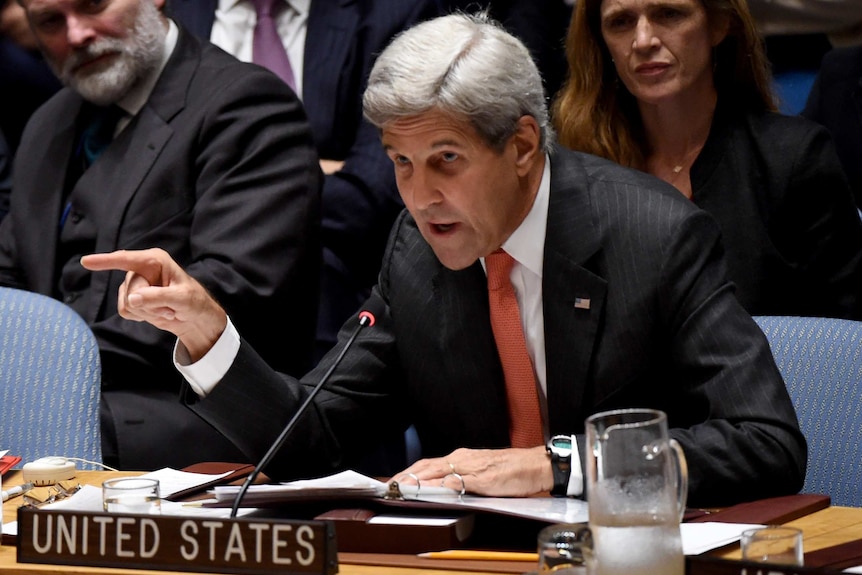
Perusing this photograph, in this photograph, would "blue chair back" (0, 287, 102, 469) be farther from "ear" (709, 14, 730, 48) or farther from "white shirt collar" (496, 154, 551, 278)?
"ear" (709, 14, 730, 48)

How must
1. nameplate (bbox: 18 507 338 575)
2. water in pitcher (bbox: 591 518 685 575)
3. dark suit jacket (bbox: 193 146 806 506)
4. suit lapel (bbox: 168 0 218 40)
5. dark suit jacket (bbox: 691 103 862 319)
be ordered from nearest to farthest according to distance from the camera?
water in pitcher (bbox: 591 518 685 575)
nameplate (bbox: 18 507 338 575)
dark suit jacket (bbox: 193 146 806 506)
dark suit jacket (bbox: 691 103 862 319)
suit lapel (bbox: 168 0 218 40)

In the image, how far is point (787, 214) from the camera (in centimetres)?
317

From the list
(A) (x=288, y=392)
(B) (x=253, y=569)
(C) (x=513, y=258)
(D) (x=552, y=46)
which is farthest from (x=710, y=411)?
(D) (x=552, y=46)

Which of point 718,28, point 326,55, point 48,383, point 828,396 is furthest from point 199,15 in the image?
point 828,396

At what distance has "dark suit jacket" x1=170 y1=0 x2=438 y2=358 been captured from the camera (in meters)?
3.86

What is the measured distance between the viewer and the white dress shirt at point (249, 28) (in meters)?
4.11

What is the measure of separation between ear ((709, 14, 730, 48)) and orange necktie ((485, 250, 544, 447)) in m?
1.20

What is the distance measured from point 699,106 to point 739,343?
4.17ft

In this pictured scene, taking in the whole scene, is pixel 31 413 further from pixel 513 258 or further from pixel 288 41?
pixel 288 41

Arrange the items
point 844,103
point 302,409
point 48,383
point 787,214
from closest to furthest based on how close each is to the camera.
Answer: point 302,409, point 48,383, point 787,214, point 844,103

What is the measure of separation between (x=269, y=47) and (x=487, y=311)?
6.40 feet

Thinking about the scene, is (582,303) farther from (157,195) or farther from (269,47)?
(269,47)

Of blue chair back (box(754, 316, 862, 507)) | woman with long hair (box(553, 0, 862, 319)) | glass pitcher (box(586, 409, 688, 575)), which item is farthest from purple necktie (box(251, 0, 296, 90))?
glass pitcher (box(586, 409, 688, 575))

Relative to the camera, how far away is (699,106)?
3293 millimetres
